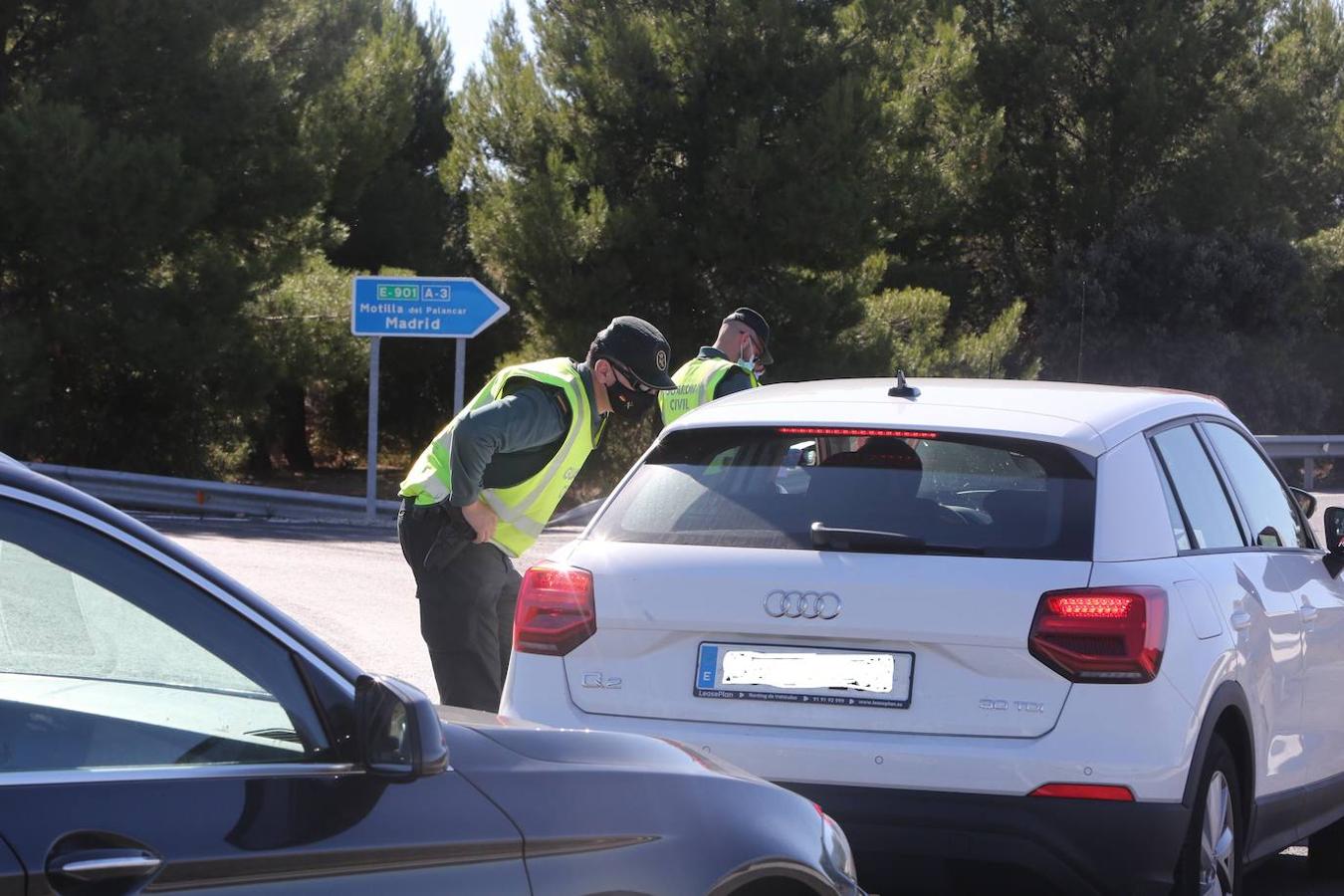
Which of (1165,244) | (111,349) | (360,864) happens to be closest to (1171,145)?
(1165,244)

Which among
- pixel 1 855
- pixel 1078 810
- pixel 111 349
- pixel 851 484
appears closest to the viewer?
pixel 1 855

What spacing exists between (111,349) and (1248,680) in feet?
66.0

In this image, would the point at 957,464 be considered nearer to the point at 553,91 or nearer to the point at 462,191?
the point at 553,91

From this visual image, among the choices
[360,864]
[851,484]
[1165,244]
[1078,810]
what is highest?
[1165,244]

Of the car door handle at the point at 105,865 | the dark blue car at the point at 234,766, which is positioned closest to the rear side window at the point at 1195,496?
the dark blue car at the point at 234,766

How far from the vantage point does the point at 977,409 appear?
4.93 meters

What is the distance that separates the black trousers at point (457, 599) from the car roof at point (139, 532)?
3.19 meters

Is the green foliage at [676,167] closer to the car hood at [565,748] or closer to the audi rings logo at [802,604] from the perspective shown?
the audi rings logo at [802,604]

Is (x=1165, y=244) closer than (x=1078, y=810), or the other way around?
(x=1078, y=810)

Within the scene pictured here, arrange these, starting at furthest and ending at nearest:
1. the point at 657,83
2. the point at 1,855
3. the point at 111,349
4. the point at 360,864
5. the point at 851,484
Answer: the point at 657,83, the point at 111,349, the point at 851,484, the point at 360,864, the point at 1,855

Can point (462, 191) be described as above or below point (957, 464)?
above

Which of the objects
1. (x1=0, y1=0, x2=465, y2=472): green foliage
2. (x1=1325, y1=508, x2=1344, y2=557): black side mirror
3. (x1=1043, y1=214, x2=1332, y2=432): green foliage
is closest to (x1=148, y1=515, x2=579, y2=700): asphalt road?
(x1=1325, y1=508, x2=1344, y2=557): black side mirror

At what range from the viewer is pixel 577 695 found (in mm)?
4805

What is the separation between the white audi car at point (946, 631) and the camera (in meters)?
4.40
